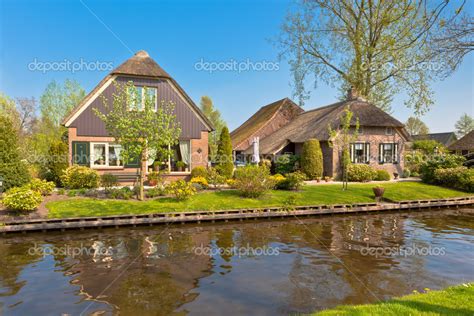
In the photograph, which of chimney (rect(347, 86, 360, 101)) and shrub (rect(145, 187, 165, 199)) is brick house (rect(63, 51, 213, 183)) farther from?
chimney (rect(347, 86, 360, 101))

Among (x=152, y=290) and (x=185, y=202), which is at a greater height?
(x=185, y=202)

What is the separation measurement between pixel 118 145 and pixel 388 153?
2253 centimetres

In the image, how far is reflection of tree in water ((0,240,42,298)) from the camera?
7.17 metres

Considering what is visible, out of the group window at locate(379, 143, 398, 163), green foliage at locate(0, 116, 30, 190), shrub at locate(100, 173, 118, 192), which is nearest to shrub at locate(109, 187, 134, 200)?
shrub at locate(100, 173, 118, 192)

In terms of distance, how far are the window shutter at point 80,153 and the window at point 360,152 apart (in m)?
20.6

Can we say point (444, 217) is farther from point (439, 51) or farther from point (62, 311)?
point (62, 311)

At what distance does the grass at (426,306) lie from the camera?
16.0 feet

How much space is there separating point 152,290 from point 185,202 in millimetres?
8101

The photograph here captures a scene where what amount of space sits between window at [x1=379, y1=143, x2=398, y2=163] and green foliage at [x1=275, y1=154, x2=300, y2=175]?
765cm

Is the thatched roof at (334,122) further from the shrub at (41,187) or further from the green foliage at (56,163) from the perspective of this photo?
the shrub at (41,187)

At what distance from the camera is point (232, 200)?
52.1 ft

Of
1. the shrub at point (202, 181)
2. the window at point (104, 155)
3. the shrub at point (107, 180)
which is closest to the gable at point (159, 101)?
the window at point (104, 155)

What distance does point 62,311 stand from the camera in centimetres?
609

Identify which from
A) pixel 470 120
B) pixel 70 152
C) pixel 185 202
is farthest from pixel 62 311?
pixel 470 120
